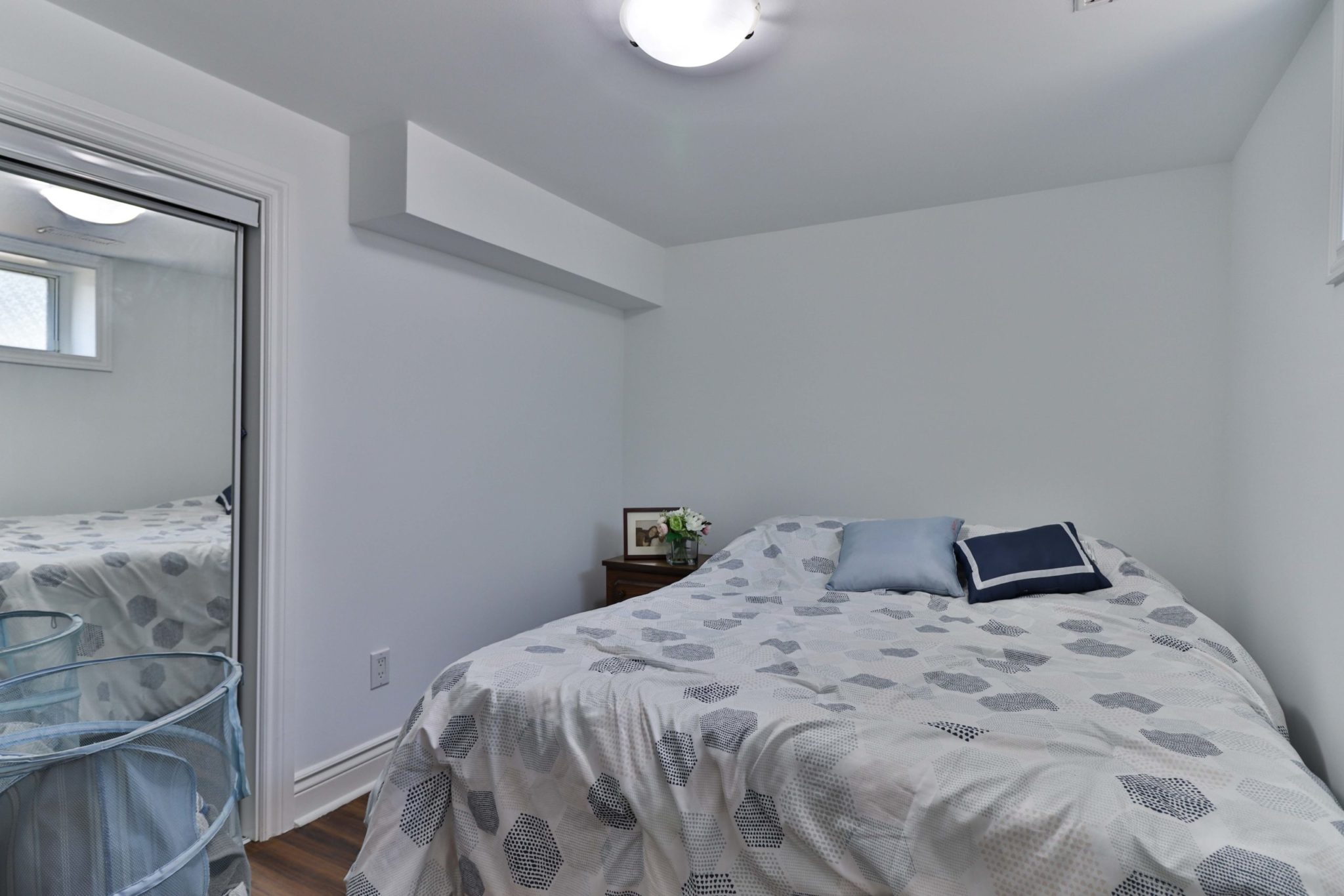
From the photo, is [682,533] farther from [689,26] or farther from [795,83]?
[689,26]

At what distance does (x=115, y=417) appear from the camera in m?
1.96

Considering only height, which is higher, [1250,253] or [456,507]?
[1250,253]

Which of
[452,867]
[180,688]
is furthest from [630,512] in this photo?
[180,688]

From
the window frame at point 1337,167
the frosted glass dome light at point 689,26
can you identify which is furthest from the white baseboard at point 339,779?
the window frame at point 1337,167

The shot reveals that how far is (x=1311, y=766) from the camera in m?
1.79

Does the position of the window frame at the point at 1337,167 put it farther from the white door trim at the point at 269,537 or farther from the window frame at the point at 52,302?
the window frame at the point at 52,302

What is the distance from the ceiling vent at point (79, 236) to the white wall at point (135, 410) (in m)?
0.05

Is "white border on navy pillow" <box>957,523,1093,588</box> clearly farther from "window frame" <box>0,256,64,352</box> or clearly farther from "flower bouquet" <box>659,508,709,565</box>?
"window frame" <box>0,256,64,352</box>

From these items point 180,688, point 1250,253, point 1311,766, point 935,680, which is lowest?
point 1311,766

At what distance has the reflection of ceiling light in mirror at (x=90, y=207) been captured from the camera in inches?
71.8

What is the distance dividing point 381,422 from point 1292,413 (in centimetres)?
282

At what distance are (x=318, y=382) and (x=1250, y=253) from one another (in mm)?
3145

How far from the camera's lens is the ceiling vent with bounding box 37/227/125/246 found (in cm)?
181

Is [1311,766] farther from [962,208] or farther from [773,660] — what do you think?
[962,208]
